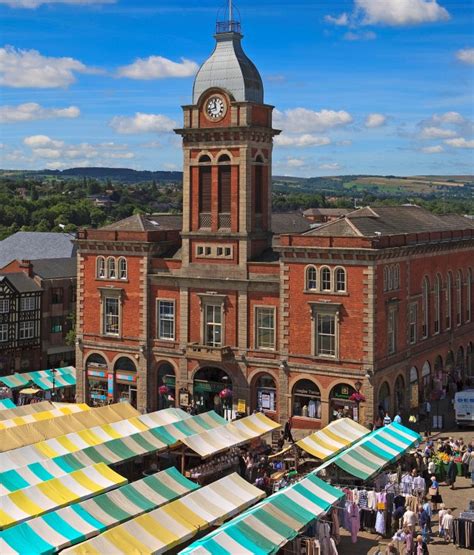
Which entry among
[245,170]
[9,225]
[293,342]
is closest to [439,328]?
[293,342]

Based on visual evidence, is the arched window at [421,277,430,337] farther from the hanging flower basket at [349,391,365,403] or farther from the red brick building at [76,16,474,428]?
the hanging flower basket at [349,391,365,403]

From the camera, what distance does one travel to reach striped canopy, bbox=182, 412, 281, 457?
113 ft

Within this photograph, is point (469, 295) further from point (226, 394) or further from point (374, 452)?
point (374, 452)

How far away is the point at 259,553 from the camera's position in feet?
77.7

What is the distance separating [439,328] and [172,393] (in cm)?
1771

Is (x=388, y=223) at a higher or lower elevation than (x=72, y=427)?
higher

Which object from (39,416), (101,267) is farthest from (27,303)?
(39,416)

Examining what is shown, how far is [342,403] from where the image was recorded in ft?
145

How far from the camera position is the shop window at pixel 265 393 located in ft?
153

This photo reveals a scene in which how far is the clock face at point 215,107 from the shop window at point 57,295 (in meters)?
25.1

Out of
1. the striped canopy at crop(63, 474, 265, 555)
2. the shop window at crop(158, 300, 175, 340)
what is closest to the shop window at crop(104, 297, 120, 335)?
the shop window at crop(158, 300, 175, 340)

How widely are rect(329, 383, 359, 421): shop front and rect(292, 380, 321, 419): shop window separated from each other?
803 millimetres

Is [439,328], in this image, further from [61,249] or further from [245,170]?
[61,249]

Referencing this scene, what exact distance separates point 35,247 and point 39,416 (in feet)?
154
